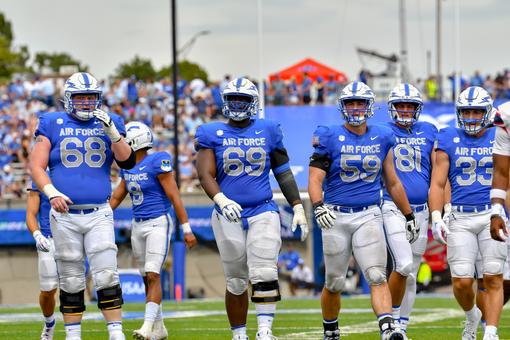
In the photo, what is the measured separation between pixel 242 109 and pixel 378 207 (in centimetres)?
135

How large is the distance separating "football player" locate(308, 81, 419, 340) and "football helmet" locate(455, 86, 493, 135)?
849mm

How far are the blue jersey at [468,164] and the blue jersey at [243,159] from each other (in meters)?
1.68

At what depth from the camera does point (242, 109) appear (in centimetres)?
960

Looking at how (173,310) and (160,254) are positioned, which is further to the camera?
(173,310)

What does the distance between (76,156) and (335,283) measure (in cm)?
231

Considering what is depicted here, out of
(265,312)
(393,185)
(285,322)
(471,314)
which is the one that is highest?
(393,185)

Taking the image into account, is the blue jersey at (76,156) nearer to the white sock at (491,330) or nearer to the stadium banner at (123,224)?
the white sock at (491,330)

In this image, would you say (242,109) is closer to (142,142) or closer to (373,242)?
(373,242)

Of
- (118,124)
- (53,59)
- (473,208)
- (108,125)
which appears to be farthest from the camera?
(53,59)

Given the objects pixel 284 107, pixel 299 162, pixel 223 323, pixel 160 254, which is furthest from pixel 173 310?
pixel 284 107

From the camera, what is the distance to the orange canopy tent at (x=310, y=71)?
30953 mm

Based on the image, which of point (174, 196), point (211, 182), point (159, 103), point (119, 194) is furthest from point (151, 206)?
point (159, 103)

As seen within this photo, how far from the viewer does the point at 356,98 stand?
9.72 meters

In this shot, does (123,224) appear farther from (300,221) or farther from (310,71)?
(300,221)
